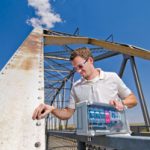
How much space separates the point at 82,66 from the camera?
6.47 feet

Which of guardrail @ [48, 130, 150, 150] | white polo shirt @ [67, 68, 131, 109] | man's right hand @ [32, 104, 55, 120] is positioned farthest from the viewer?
white polo shirt @ [67, 68, 131, 109]

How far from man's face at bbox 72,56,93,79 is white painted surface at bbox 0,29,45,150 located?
331mm

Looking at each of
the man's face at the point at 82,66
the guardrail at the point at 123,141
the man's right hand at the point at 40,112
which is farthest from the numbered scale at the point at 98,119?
the man's face at the point at 82,66

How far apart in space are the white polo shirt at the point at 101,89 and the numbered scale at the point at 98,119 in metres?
0.33

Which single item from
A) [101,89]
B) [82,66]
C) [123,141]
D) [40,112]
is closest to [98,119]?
[123,141]

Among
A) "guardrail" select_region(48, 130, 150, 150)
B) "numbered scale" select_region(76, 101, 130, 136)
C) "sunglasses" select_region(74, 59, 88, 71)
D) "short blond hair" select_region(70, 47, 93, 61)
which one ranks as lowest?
"guardrail" select_region(48, 130, 150, 150)

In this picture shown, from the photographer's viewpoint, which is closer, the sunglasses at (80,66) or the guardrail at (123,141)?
the guardrail at (123,141)

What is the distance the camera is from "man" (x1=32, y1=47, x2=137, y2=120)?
1.90 m

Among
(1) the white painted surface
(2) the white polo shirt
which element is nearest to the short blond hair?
(2) the white polo shirt

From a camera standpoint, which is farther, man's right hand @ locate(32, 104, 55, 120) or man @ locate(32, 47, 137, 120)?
man @ locate(32, 47, 137, 120)

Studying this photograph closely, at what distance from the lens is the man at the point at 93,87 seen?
6.25 ft

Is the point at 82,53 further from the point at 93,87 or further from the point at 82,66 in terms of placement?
the point at 93,87

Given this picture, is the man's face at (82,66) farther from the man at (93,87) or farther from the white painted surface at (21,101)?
the white painted surface at (21,101)

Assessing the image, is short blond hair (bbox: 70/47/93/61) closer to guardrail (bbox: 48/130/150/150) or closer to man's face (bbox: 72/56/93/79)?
man's face (bbox: 72/56/93/79)
